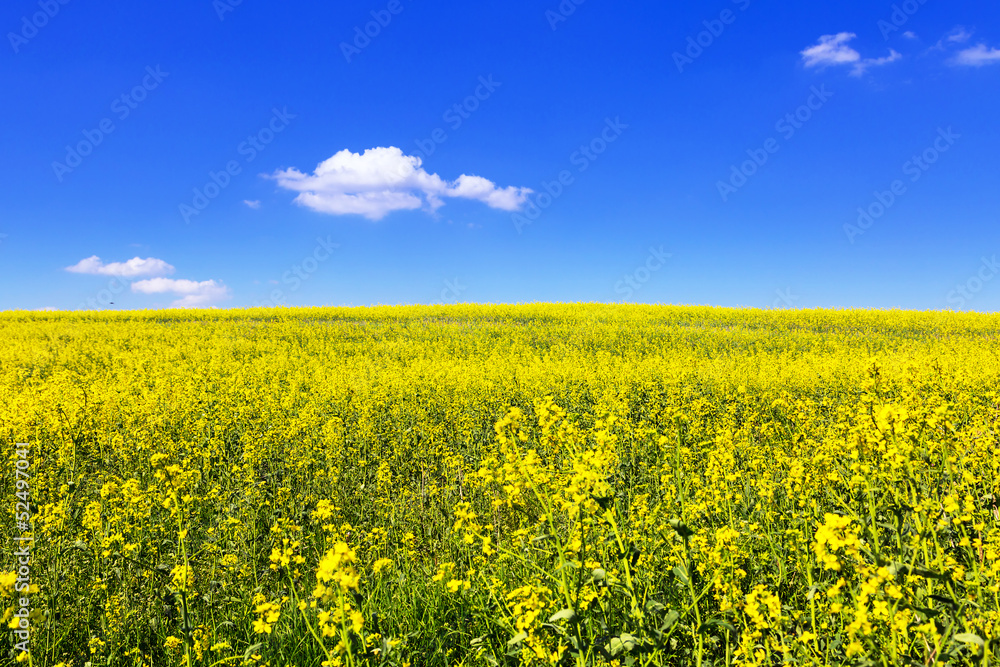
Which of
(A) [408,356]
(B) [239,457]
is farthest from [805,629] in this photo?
(A) [408,356]

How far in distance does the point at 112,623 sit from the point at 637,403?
6747mm

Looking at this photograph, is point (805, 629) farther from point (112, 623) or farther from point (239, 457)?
point (239, 457)

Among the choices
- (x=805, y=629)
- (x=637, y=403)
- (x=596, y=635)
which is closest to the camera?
(x=596, y=635)

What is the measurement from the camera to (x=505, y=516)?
4457mm

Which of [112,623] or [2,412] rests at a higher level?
[2,412]

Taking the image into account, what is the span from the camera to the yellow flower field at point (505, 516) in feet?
7.04

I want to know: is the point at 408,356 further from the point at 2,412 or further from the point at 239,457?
the point at 2,412

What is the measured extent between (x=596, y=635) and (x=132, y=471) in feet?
17.4

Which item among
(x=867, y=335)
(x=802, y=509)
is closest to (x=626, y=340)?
(x=867, y=335)

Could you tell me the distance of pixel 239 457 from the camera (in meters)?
5.72

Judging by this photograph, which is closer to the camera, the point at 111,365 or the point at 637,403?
the point at 637,403

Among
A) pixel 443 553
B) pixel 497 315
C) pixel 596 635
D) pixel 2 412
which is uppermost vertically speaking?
pixel 497 315

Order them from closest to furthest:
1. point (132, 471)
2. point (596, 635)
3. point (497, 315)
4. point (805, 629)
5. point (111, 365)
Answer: point (596, 635) < point (805, 629) < point (132, 471) < point (111, 365) < point (497, 315)

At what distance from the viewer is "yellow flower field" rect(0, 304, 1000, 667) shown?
2145mm
